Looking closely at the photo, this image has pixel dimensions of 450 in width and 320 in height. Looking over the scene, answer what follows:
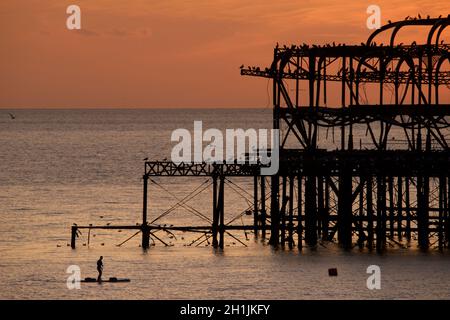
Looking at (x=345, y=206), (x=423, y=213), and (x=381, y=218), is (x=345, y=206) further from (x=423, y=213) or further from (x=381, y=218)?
(x=423, y=213)

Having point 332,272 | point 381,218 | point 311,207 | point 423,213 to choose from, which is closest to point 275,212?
point 311,207

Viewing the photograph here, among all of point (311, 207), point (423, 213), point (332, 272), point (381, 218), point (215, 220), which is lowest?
point (332, 272)

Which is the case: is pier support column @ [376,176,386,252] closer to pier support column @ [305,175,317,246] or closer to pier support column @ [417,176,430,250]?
pier support column @ [417,176,430,250]

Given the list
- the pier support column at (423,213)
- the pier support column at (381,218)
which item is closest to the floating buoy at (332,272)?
the pier support column at (381,218)

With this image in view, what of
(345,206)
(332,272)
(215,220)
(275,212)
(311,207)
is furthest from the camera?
(215,220)

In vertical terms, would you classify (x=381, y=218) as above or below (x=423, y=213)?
below

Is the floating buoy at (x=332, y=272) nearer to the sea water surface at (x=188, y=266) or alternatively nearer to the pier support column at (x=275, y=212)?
the sea water surface at (x=188, y=266)

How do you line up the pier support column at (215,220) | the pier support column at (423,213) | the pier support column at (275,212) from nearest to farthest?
1. the pier support column at (423,213)
2. the pier support column at (275,212)
3. the pier support column at (215,220)

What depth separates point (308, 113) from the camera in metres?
78.4
